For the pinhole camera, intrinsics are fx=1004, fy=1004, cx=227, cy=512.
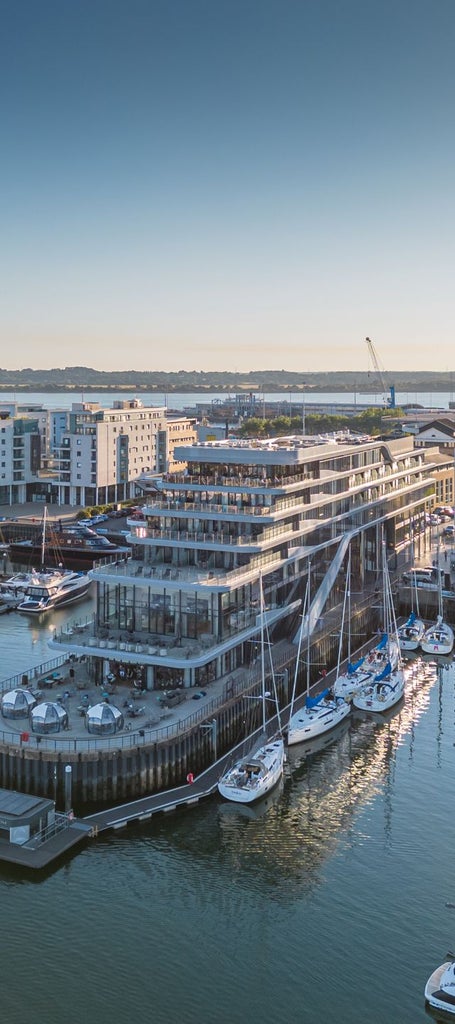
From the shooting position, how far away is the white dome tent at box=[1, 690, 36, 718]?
40.5 meters

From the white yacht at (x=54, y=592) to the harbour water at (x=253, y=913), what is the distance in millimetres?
34796

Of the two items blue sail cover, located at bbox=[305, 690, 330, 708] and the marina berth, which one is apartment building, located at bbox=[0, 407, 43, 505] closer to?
the marina berth

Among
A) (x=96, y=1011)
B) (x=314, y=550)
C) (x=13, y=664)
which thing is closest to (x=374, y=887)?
(x=96, y=1011)

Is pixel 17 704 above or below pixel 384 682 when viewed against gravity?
above

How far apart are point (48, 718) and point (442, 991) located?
17888 millimetres

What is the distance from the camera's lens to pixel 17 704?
4062 cm

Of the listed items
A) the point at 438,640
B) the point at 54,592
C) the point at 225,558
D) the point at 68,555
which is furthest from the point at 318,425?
the point at 225,558

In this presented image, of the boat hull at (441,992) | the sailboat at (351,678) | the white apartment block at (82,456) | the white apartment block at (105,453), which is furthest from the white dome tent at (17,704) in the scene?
the white apartment block at (82,456)

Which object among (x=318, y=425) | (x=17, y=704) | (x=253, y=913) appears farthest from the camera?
(x=318, y=425)

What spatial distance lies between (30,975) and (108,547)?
62.7 metres

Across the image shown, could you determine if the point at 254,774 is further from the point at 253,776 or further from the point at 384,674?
the point at 384,674

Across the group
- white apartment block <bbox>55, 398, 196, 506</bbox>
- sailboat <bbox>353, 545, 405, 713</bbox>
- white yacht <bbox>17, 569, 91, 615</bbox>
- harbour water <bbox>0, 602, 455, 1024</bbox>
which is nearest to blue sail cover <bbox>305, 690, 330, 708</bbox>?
sailboat <bbox>353, 545, 405, 713</bbox>

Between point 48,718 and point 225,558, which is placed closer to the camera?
point 48,718

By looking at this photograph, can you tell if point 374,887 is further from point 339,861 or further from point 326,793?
point 326,793
